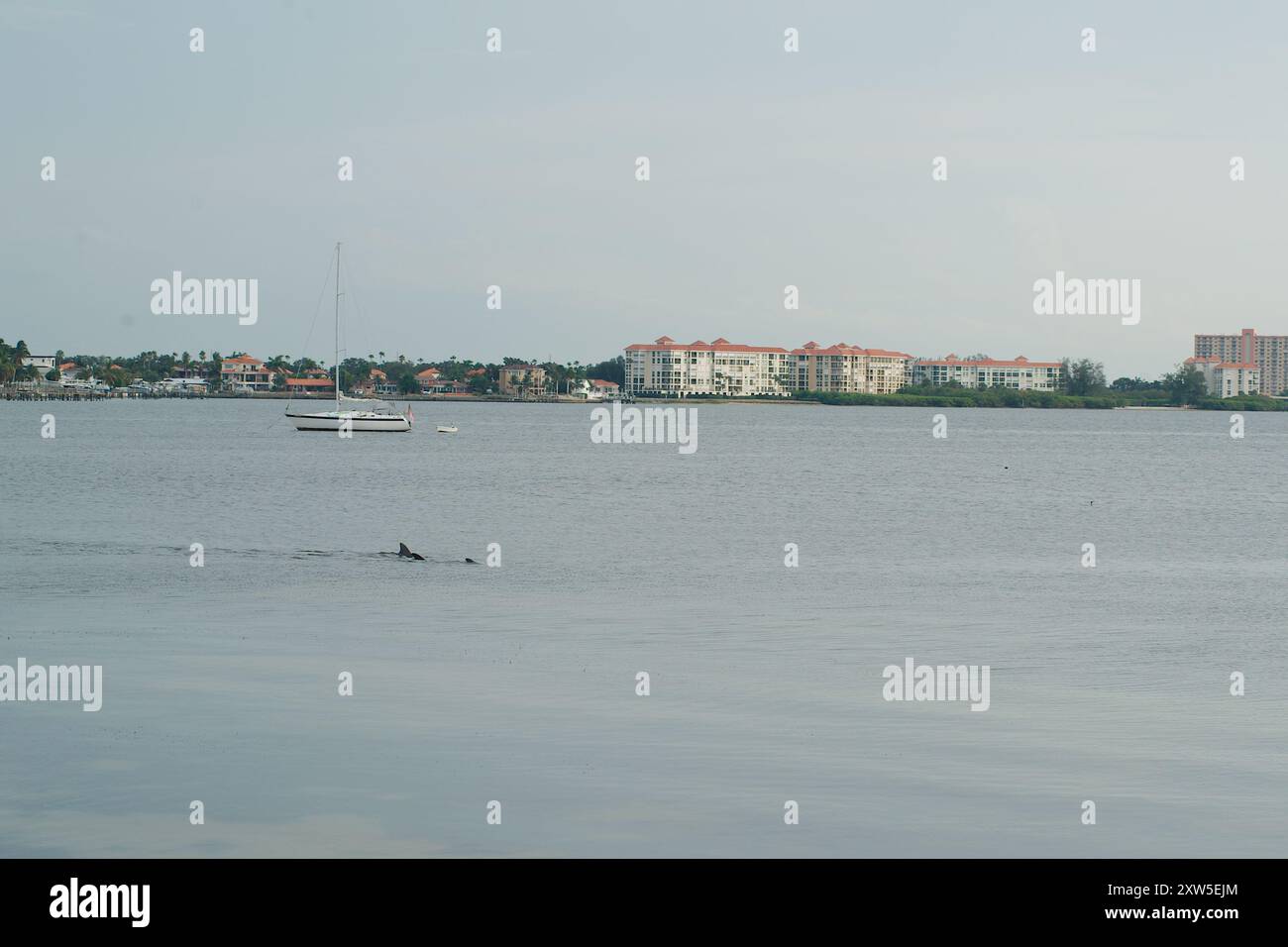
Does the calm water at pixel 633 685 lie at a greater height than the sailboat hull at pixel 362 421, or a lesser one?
lesser

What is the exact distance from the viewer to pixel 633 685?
1808 cm

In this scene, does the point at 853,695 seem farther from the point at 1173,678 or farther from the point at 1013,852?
the point at 1013,852

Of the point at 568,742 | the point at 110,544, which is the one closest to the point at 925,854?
the point at 568,742

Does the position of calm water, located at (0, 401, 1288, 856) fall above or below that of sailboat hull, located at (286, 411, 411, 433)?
below

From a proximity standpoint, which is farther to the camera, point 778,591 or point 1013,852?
point 778,591

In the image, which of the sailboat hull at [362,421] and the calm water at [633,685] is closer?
the calm water at [633,685]

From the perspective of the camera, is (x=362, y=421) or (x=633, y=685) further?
(x=362, y=421)

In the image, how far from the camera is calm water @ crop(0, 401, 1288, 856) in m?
12.3

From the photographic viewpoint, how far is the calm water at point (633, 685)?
12.3 meters

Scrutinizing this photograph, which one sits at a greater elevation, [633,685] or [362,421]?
[362,421]

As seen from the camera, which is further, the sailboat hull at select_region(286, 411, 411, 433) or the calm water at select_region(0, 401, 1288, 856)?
the sailboat hull at select_region(286, 411, 411, 433)
